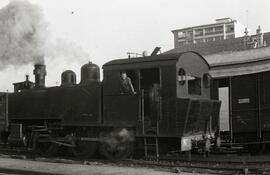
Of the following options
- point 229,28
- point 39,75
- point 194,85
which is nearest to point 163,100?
point 194,85

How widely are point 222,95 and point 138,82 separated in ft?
Result: 22.5

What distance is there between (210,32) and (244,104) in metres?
78.7

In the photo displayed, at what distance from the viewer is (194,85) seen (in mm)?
12297

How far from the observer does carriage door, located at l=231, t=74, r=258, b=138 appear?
1449 cm

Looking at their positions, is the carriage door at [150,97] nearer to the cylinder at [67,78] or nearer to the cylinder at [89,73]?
the cylinder at [89,73]

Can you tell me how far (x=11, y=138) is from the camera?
569 inches

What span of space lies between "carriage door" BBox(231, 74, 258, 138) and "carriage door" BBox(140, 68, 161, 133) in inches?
184

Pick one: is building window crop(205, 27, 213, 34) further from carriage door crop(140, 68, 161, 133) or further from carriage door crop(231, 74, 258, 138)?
carriage door crop(140, 68, 161, 133)

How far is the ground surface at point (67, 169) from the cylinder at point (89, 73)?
9.69 ft

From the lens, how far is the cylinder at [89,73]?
12914 millimetres

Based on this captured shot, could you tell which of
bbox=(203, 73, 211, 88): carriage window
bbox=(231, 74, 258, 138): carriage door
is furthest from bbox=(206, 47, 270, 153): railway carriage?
bbox=(203, 73, 211, 88): carriage window

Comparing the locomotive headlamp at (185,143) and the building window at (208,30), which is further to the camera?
the building window at (208,30)

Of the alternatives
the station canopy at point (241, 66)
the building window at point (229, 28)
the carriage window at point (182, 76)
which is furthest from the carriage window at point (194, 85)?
the building window at point (229, 28)

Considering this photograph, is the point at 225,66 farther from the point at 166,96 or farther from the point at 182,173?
the point at 182,173
